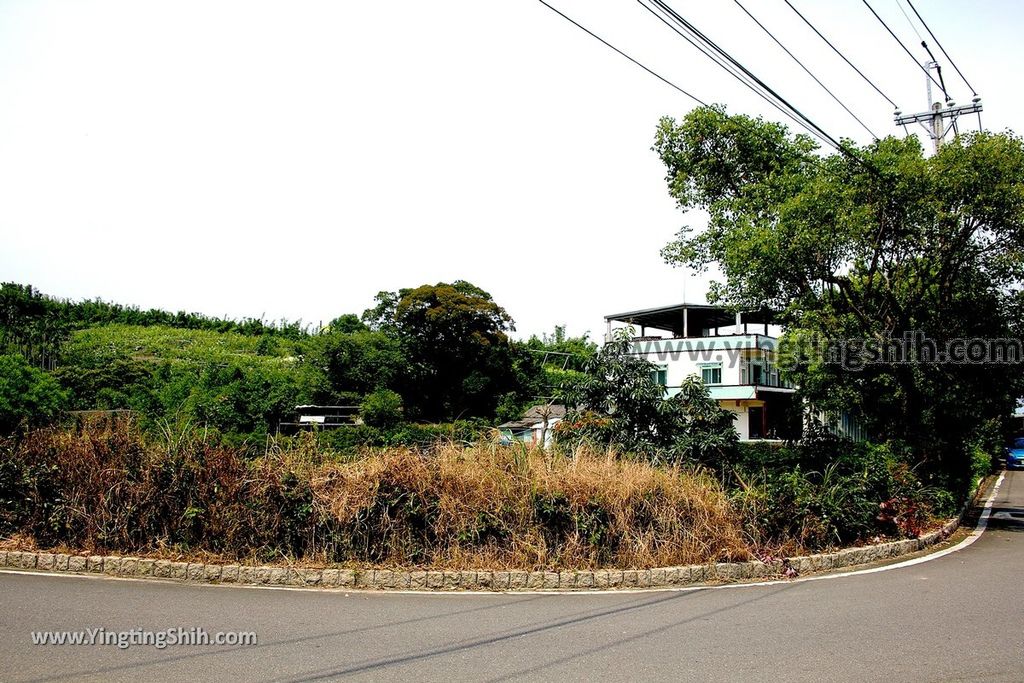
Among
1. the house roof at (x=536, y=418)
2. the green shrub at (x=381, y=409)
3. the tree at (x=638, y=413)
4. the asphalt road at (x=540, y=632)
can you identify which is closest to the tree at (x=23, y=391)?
the house roof at (x=536, y=418)

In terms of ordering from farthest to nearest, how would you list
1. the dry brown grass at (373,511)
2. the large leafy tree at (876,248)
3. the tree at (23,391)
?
the tree at (23,391) → the large leafy tree at (876,248) → the dry brown grass at (373,511)

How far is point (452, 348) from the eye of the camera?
50344 millimetres

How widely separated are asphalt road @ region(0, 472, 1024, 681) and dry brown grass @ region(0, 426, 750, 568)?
2.85 ft

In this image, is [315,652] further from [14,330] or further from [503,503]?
[14,330]

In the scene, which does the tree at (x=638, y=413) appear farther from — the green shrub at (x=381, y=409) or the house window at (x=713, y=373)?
the house window at (x=713, y=373)

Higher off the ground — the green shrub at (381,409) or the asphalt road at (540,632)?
the green shrub at (381,409)

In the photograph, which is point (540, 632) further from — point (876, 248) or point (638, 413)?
point (876, 248)

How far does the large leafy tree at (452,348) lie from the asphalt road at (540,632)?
40.1m

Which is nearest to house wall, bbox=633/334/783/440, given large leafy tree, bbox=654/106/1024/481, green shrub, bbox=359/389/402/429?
green shrub, bbox=359/389/402/429

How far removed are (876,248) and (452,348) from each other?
35819 mm

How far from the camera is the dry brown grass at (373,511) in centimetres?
996

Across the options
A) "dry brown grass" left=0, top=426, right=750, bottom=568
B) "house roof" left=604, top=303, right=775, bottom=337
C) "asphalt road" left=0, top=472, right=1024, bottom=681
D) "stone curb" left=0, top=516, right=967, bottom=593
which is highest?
"house roof" left=604, top=303, right=775, bottom=337

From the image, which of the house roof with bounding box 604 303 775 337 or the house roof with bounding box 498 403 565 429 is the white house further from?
the house roof with bounding box 498 403 565 429

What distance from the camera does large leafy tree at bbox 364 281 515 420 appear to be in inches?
1948
